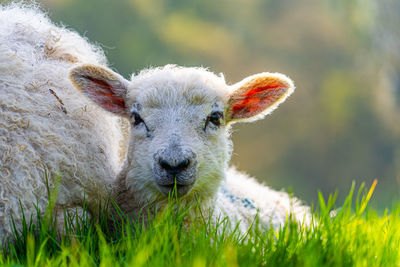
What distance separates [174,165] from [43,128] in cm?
86

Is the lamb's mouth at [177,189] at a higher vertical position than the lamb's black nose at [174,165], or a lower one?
lower

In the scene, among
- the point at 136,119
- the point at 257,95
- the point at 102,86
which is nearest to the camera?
the point at 136,119

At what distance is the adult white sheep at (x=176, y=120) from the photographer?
3.34 m

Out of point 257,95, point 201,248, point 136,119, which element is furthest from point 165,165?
point 257,95

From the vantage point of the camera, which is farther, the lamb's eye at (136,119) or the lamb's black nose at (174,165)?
the lamb's eye at (136,119)

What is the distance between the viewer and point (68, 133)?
11.6ft

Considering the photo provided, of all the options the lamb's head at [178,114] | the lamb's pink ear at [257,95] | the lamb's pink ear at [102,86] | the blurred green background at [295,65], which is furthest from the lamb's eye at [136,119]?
the blurred green background at [295,65]

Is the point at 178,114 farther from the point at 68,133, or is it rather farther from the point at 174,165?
the point at 68,133

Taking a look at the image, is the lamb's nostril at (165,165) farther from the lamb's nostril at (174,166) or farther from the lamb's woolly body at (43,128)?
the lamb's woolly body at (43,128)

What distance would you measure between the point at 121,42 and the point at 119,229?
18708 millimetres

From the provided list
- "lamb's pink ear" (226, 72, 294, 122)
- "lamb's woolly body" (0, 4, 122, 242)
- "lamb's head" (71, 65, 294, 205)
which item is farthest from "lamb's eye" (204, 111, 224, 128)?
"lamb's woolly body" (0, 4, 122, 242)

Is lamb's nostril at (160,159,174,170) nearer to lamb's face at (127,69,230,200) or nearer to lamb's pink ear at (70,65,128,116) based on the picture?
lamb's face at (127,69,230,200)

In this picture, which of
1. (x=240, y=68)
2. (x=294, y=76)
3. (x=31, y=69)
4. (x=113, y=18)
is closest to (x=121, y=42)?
(x=113, y=18)

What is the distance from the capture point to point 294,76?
19.2 m
